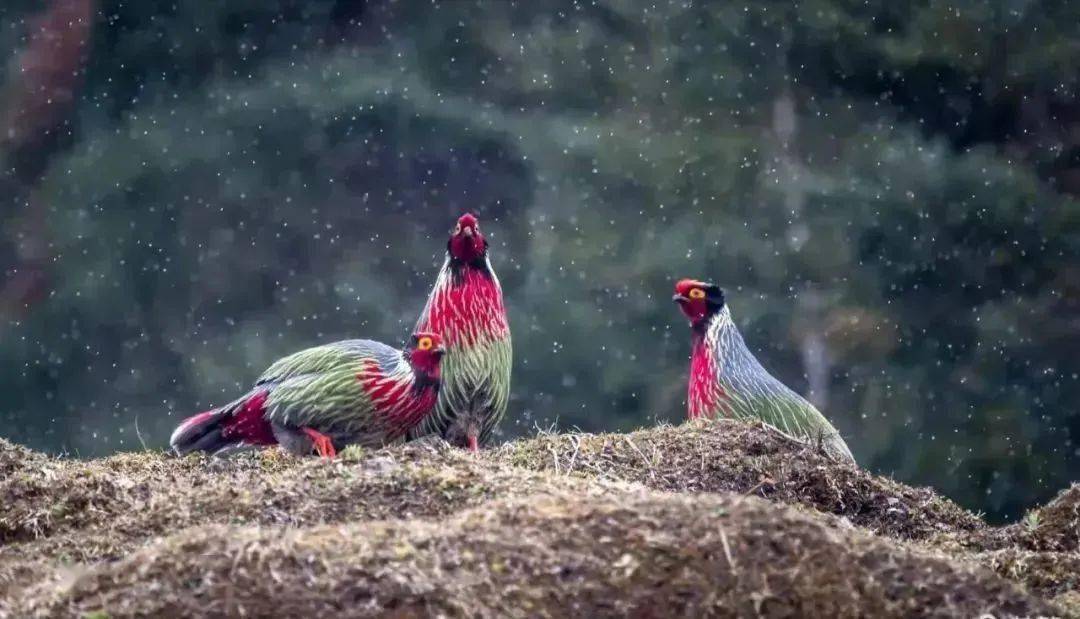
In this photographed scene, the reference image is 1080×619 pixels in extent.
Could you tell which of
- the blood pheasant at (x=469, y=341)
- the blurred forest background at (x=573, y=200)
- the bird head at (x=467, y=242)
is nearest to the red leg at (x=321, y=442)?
the blood pheasant at (x=469, y=341)

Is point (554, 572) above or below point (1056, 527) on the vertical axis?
below

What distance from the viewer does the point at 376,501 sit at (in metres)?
2.93

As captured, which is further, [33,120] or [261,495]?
[33,120]

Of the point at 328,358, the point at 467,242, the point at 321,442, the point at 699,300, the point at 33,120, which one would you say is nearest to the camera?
the point at 321,442

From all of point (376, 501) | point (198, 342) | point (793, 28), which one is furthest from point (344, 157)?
point (376, 501)

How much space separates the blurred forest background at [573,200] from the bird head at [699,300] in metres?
2.33

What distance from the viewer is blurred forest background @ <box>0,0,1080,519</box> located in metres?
7.78

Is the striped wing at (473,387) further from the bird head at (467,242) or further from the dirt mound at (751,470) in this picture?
the dirt mound at (751,470)

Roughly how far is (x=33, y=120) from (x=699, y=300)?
4.99 metres

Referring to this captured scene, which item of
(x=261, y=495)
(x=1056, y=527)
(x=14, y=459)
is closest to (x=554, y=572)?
(x=261, y=495)

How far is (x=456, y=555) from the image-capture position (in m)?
2.22

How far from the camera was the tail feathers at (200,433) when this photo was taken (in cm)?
478

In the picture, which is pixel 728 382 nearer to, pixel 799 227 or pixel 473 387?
pixel 473 387

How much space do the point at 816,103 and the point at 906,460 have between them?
2342 millimetres
